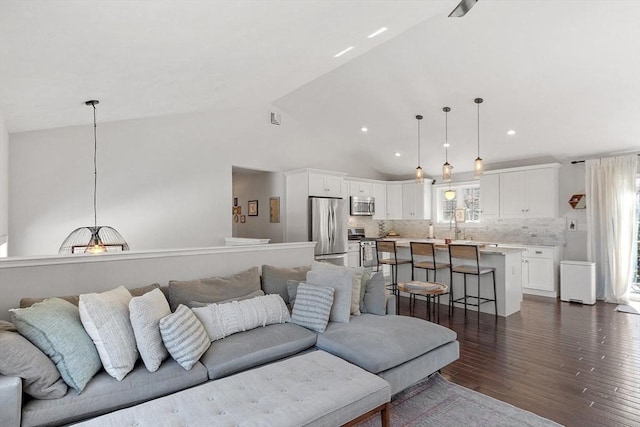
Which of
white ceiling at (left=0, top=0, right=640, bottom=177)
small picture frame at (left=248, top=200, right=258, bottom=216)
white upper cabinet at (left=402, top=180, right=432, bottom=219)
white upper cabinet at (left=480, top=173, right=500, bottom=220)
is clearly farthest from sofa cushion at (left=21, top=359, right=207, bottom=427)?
white upper cabinet at (left=402, top=180, right=432, bottom=219)

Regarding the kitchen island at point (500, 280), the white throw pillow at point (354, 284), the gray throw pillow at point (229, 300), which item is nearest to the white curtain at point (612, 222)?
the kitchen island at point (500, 280)

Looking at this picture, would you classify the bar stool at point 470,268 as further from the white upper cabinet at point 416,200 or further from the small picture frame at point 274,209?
the small picture frame at point 274,209

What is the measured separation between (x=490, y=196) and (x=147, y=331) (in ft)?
21.8

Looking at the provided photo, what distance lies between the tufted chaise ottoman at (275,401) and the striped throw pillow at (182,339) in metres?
0.32

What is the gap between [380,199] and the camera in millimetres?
8453

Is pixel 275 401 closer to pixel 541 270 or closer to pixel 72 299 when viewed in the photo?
pixel 72 299

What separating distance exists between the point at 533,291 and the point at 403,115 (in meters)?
3.93

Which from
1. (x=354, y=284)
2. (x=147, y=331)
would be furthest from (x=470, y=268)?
(x=147, y=331)

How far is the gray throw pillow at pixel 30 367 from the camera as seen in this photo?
1.72 m

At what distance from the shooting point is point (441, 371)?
123 inches

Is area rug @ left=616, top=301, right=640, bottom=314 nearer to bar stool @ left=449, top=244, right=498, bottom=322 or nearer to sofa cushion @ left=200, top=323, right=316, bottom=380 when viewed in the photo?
bar stool @ left=449, top=244, right=498, bottom=322

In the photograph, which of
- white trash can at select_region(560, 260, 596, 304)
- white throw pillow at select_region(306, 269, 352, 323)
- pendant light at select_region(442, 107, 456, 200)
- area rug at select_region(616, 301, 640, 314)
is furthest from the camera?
white trash can at select_region(560, 260, 596, 304)

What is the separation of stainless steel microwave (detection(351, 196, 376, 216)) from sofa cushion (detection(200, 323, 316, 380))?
199 inches

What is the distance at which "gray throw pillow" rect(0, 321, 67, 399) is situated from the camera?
172 cm
